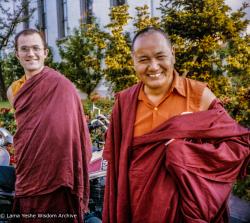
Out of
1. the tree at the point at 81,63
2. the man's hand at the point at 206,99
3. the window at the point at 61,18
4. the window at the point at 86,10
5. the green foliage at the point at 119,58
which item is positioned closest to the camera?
the man's hand at the point at 206,99

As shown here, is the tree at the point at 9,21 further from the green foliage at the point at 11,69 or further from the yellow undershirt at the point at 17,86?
the yellow undershirt at the point at 17,86

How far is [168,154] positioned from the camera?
6.17ft

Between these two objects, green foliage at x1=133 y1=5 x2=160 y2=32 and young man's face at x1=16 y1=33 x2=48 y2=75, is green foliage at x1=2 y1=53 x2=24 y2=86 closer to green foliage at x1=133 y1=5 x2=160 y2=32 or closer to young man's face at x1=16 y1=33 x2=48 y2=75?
green foliage at x1=133 y1=5 x2=160 y2=32

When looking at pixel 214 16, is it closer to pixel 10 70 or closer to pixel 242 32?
pixel 242 32

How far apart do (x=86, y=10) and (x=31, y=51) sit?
524 inches

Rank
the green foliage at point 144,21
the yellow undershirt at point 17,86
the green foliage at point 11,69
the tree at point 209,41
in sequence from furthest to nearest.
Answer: the green foliage at point 11,69, the green foliage at point 144,21, the tree at point 209,41, the yellow undershirt at point 17,86

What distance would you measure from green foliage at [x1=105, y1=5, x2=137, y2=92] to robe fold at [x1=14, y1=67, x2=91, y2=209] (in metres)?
5.72

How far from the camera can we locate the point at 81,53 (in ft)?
45.0

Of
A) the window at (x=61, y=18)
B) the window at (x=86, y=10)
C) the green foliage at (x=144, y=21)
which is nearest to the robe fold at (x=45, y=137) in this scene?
the green foliage at (x=144, y=21)

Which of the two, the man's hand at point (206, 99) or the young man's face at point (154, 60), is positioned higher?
the young man's face at point (154, 60)

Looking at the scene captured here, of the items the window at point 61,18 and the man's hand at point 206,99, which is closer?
the man's hand at point 206,99

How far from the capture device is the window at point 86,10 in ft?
50.5

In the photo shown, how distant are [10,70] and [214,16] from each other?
523 inches

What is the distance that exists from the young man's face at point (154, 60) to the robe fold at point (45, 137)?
3.82 feet
